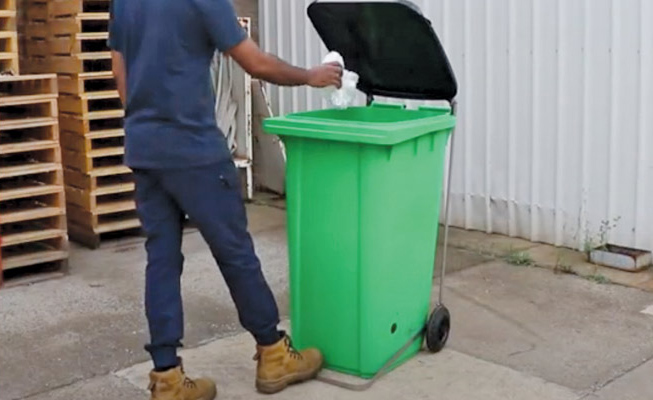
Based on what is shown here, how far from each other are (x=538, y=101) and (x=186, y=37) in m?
3.27

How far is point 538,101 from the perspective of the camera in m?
6.59

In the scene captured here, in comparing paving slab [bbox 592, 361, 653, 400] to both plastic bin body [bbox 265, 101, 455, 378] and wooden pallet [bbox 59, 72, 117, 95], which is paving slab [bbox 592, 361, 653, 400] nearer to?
plastic bin body [bbox 265, 101, 455, 378]

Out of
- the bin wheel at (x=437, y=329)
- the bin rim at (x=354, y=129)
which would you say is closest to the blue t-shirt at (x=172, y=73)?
the bin rim at (x=354, y=129)

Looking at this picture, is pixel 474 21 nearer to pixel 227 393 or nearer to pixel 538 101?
pixel 538 101

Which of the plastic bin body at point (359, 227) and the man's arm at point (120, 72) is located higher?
the man's arm at point (120, 72)

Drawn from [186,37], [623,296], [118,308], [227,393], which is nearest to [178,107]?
[186,37]

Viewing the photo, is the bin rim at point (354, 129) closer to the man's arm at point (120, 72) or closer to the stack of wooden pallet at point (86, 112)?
the man's arm at point (120, 72)

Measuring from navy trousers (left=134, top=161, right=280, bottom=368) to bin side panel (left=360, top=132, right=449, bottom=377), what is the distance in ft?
1.63

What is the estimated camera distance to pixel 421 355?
481 centimetres

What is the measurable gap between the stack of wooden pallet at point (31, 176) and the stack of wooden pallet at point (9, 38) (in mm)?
98

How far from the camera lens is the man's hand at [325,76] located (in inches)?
170

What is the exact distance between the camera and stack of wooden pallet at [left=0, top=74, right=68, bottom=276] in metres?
6.08

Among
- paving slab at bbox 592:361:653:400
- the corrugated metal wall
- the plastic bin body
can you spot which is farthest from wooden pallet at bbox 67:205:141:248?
paving slab at bbox 592:361:653:400

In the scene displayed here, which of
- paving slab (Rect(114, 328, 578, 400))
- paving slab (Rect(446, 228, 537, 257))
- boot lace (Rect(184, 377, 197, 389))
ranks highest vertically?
paving slab (Rect(446, 228, 537, 257))
